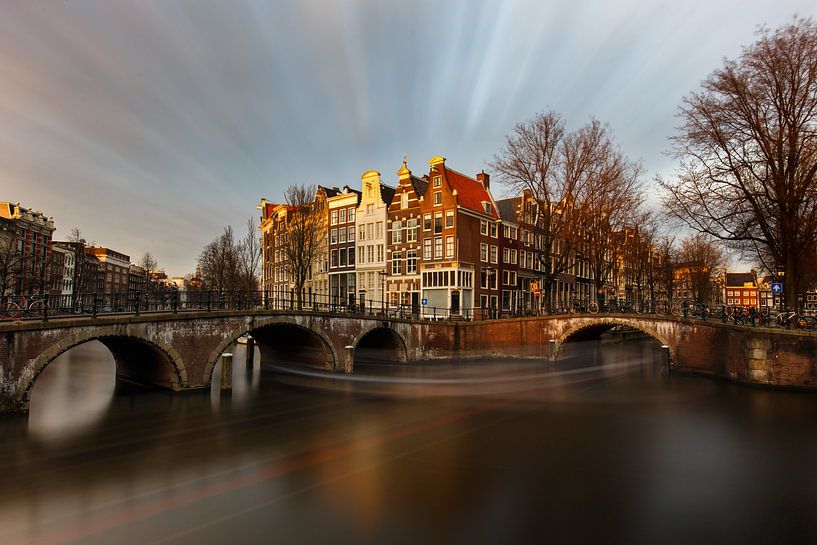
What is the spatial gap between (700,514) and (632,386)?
16450 mm

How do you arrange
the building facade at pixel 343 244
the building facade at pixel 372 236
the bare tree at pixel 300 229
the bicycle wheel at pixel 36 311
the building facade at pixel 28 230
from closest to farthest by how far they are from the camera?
the bicycle wheel at pixel 36 311 → the bare tree at pixel 300 229 → the building facade at pixel 372 236 → the building facade at pixel 343 244 → the building facade at pixel 28 230

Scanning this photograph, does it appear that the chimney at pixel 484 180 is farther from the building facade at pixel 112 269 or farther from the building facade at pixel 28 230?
the building facade at pixel 112 269

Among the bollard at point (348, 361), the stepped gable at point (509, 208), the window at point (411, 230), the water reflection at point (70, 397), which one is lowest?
the water reflection at point (70, 397)

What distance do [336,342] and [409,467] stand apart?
16.9 meters

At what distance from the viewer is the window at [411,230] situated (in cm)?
4678

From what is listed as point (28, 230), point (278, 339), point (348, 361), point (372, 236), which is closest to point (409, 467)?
point (348, 361)

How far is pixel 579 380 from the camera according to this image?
1098 inches

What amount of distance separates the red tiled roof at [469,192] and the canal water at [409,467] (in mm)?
24726

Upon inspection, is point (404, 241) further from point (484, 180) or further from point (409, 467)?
point (409, 467)

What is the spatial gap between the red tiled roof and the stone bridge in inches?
510

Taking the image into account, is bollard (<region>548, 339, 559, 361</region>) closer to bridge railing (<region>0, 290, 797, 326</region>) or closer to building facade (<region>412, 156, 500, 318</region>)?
bridge railing (<region>0, 290, 797, 326</region>)

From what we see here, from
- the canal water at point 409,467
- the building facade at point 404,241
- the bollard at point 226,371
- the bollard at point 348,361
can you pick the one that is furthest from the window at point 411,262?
the bollard at point 226,371

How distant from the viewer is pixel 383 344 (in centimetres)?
3747

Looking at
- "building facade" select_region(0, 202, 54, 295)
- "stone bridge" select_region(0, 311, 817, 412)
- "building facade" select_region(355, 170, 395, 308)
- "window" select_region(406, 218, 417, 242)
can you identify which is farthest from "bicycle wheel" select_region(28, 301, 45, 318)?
"building facade" select_region(0, 202, 54, 295)
